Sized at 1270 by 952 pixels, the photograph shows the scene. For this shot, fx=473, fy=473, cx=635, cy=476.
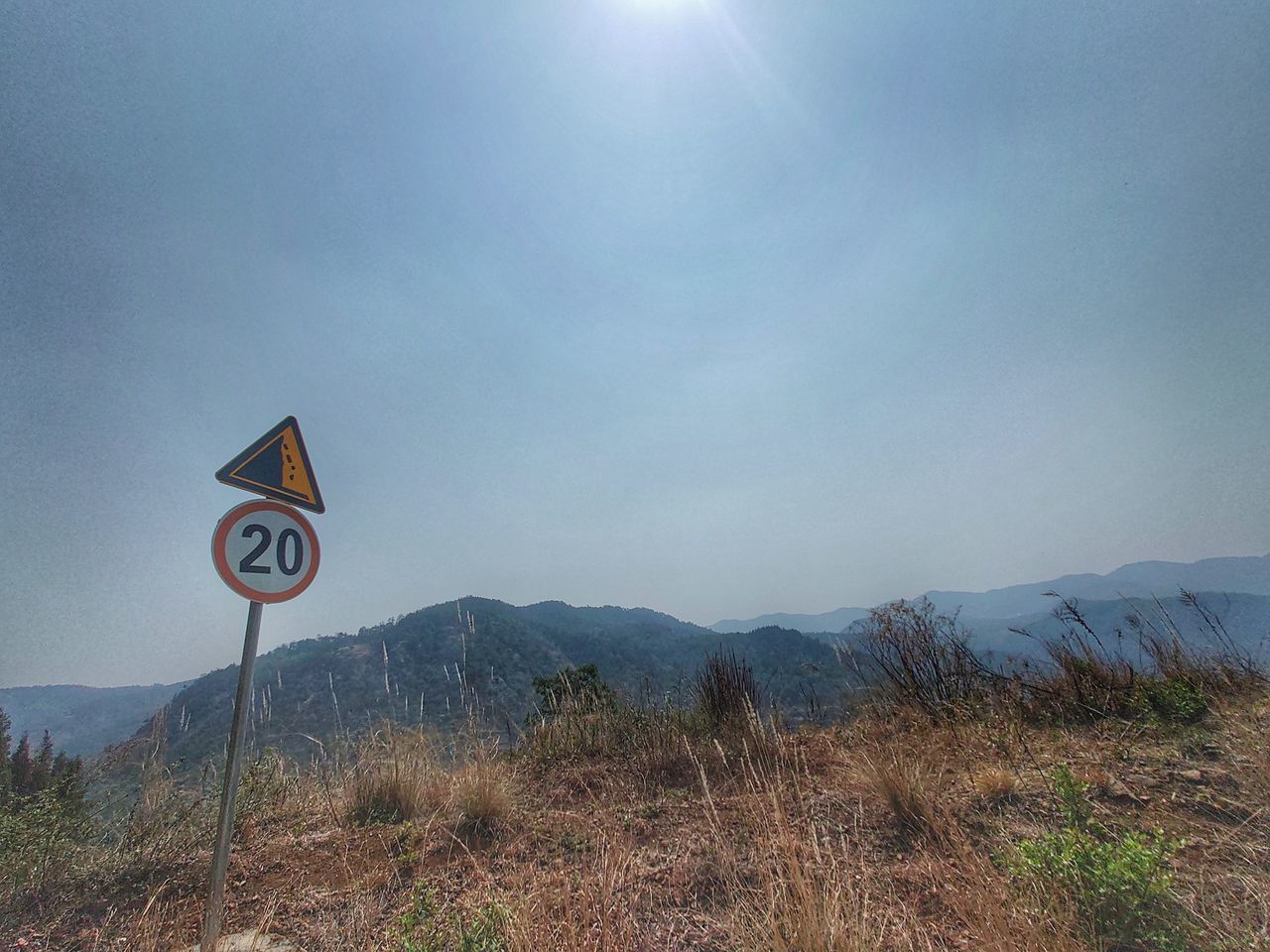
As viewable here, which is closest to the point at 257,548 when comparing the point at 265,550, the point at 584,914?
the point at 265,550

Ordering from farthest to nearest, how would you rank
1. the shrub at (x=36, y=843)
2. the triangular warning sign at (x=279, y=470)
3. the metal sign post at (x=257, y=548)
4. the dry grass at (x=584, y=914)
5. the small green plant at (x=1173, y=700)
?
1. the small green plant at (x=1173, y=700)
2. the shrub at (x=36, y=843)
3. the triangular warning sign at (x=279, y=470)
4. the metal sign post at (x=257, y=548)
5. the dry grass at (x=584, y=914)

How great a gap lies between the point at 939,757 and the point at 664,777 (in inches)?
97.0

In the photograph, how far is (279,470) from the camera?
3.18 meters

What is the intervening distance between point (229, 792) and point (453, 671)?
14.2ft

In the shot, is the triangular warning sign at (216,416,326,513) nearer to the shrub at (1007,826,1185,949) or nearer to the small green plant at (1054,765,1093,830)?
the shrub at (1007,826,1185,949)

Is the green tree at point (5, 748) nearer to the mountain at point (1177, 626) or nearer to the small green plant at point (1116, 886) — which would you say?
the small green plant at point (1116, 886)

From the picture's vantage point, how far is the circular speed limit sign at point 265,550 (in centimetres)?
285

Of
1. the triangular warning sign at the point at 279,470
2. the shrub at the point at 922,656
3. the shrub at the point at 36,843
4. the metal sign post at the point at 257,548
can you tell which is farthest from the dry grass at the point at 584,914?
the shrub at the point at 922,656

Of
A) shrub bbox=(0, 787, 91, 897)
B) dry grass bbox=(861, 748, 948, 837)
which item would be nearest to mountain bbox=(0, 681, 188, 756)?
shrub bbox=(0, 787, 91, 897)

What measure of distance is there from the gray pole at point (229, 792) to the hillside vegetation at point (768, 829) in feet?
1.30

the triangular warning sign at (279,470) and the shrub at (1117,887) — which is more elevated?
the triangular warning sign at (279,470)

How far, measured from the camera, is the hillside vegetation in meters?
2.06

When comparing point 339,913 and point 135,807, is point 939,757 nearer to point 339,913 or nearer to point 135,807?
point 339,913

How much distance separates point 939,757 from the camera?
162 inches
